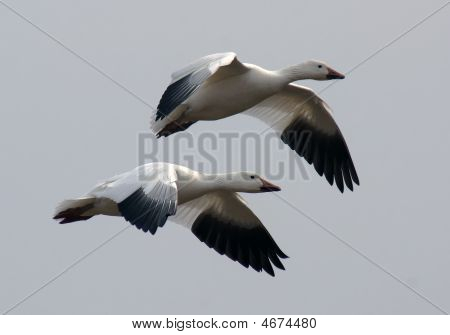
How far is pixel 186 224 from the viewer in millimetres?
14023

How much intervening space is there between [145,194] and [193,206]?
6.27 feet

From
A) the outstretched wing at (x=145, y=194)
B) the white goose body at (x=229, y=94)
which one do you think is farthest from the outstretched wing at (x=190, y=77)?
the outstretched wing at (x=145, y=194)

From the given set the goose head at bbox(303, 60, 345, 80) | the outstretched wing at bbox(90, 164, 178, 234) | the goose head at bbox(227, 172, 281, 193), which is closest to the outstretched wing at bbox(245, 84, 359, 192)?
the goose head at bbox(303, 60, 345, 80)

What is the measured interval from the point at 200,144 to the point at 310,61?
4.27ft

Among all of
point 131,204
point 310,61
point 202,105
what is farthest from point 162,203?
point 310,61

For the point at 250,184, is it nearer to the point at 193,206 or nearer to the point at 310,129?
the point at 193,206

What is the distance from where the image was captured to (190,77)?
12.7 m

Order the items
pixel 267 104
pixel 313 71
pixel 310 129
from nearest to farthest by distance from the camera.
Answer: pixel 313 71 → pixel 267 104 → pixel 310 129

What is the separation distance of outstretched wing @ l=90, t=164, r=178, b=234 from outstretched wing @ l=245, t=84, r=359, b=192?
2229 mm

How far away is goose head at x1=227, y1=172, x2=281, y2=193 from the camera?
13.6m

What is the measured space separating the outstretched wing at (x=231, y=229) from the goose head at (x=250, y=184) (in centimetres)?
33

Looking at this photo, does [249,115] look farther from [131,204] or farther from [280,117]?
[131,204]

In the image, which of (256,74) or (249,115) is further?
(249,115)

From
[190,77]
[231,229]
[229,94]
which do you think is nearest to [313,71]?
[229,94]
